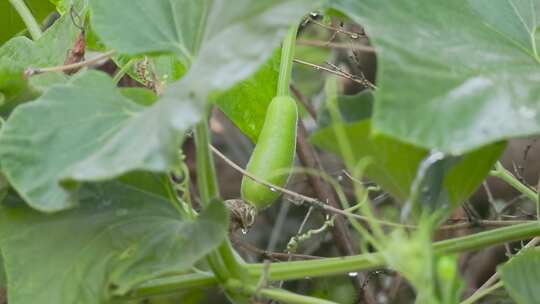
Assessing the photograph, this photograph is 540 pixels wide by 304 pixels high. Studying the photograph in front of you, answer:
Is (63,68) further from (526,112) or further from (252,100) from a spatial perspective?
(526,112)

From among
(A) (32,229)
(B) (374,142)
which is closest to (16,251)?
(A) (32,229)

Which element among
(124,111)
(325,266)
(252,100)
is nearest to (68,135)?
(124,111)

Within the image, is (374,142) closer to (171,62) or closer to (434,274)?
(434,274)

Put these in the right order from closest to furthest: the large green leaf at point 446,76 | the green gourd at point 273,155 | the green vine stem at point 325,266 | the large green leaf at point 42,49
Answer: the large green leaf at point 446,76 < the green vine stem at point 325,266 < the green gourd at point 273,155 < the large green leaf at point 42,49

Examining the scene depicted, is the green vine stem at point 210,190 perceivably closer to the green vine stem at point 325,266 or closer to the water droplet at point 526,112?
the green vine stem at point 325,266

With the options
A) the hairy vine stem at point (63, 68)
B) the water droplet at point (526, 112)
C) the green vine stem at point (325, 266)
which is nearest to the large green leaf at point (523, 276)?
the green vine stem at point (325, 266)

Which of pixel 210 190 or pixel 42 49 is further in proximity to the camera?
pixel 42 49
